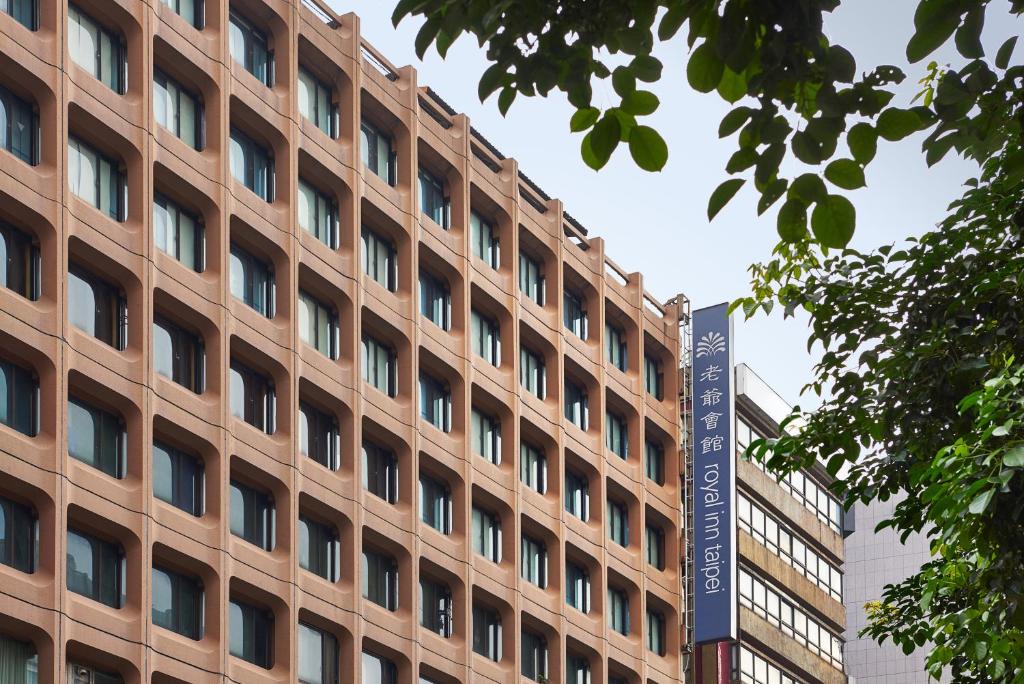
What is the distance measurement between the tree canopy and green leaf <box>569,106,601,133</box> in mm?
13

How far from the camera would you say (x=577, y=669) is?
5725 centimetres

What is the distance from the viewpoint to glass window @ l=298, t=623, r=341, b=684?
44.0 m

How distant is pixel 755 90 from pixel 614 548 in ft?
172

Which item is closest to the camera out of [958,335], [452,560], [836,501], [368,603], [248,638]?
[958,335]

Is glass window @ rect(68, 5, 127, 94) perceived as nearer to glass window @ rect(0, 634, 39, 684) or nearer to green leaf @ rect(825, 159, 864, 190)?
glass window @ rect(0, 634, 39, 684)

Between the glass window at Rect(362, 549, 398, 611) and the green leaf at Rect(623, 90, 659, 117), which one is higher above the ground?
the glass window at Rect(362, 549, 398, 611)

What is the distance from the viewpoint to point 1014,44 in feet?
33.4

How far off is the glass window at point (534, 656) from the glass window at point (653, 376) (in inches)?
460

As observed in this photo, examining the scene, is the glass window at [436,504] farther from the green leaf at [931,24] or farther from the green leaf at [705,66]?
the green leaf at [705,66]

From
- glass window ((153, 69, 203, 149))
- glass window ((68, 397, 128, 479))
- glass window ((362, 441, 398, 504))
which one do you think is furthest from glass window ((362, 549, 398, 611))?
glass window ((153, 69, 203, 149))

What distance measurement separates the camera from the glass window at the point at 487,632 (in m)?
52.4

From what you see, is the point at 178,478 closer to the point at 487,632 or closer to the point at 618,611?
the point at 487,632

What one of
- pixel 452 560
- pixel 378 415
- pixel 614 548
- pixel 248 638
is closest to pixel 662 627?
pixel 614 548

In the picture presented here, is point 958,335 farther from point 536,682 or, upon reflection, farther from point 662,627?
point 662,627
